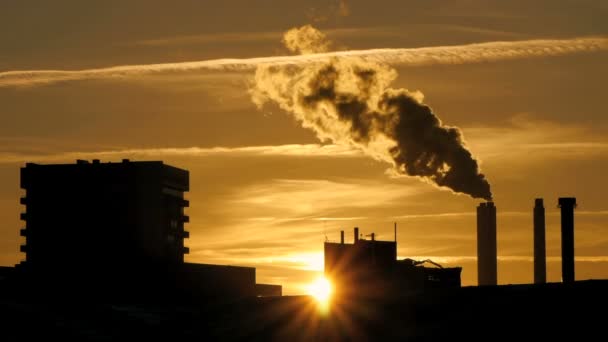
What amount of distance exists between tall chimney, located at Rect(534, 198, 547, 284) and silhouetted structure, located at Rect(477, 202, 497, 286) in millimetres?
3943

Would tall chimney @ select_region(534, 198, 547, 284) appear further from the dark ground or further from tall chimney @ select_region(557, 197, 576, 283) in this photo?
the dark ground

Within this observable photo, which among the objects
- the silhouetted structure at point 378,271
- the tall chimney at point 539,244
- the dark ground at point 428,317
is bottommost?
the dark ground at point 428,317

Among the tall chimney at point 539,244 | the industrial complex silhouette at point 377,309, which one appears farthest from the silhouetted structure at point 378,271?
the tall chimney at point 539,244

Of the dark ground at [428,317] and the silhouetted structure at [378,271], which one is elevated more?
the silhouetted structure at [378,271]

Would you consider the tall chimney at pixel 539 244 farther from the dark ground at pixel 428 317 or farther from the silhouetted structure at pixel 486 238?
the dark ground at pixel 428 317

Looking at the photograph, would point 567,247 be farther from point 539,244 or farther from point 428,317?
point 539,244

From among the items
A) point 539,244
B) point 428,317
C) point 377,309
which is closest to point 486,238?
point 539,244

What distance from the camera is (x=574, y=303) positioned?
83.6 m

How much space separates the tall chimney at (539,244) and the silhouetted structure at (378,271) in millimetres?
12239

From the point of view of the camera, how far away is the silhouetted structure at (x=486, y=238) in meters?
141

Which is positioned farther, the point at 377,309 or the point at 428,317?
the point at 377,309

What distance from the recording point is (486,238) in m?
142

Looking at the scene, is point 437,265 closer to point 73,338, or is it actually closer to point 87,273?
point 73,338

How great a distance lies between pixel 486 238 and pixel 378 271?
58.2 ft
